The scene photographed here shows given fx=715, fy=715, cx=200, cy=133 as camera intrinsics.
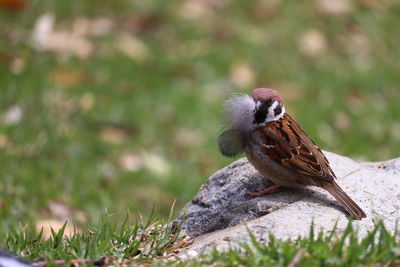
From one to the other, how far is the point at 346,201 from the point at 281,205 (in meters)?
0.38

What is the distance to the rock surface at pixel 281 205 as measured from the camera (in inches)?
151

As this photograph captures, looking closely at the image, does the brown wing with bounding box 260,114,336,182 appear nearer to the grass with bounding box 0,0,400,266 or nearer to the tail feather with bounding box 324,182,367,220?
the tail feather with bounding box 324,182,367,220

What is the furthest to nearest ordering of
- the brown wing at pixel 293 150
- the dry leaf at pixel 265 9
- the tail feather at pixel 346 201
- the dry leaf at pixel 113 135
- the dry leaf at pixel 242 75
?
the dry leaf at pixel 265 9 → the dry leaf at pixel 242 75 → the dry leaf at pixel 113 135 → the brown wing at pixel 293 150 → the tail feather at pixel 346 201

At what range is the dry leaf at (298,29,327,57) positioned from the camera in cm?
935

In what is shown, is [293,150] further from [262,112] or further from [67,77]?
[67,77]

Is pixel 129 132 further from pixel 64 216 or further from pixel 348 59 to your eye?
pixel 348 59

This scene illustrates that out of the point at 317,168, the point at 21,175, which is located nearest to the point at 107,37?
the point at 21,175

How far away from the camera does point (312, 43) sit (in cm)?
943

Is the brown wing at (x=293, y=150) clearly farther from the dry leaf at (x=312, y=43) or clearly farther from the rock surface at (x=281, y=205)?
the dry leaf at (x=312, y=43)

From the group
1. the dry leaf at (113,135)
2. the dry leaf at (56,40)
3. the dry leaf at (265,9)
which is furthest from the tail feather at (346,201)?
the dry leaf at (265,9)

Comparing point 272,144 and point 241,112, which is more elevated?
point 241,112

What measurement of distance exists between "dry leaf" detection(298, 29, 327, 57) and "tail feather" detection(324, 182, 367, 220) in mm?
5348

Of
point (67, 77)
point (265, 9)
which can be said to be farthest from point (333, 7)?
point (67, 77)

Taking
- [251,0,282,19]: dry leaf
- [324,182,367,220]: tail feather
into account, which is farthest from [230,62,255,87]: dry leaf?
[324,182,367,220]: tail feather
